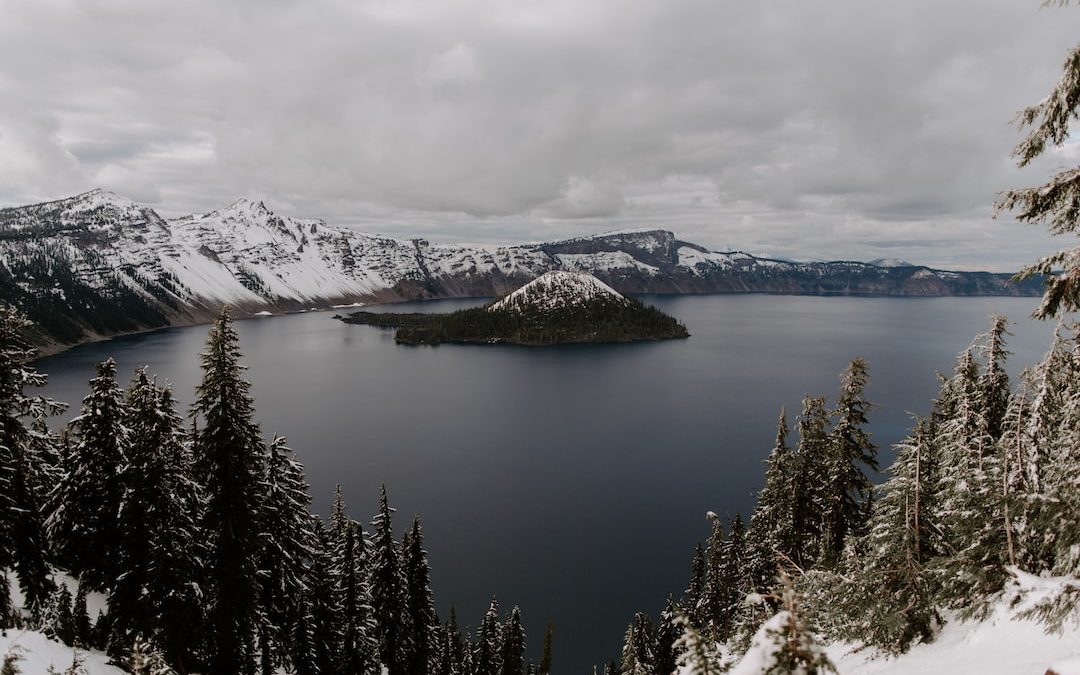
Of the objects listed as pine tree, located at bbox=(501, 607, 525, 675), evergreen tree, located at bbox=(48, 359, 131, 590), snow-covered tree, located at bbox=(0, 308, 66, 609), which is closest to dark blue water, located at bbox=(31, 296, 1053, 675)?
pine tree, located at bbox=(501, 607, 525, 675)

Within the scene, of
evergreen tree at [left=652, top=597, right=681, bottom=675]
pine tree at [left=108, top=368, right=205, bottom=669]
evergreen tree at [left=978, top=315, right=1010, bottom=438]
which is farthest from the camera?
evergreen tree at [left=652, top=597, right=681, bottom=675]

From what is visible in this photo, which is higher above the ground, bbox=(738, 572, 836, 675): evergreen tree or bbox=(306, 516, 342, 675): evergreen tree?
bbox=(738, 572, 836, 675): evergreen tree

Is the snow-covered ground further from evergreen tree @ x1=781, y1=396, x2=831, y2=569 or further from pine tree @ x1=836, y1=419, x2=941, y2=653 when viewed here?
evergreen tree @ x1=781, y1=396, x2=831, y2=569

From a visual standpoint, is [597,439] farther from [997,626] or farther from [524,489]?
[997,626]

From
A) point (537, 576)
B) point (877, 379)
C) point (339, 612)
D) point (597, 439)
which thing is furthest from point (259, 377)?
point (877, 379)

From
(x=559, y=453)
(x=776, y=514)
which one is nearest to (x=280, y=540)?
(x=776, y=514)
